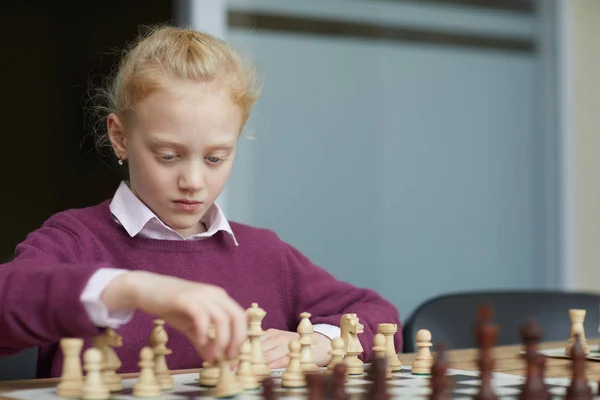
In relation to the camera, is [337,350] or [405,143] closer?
[337,350]

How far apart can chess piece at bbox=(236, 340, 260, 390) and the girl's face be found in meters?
0.42

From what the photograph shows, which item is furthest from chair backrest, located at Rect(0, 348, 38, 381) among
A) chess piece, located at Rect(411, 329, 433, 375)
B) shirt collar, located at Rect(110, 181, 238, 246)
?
chess piece, located at Rect(411, 329, 433, 375)

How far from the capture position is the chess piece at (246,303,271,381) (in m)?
1.37

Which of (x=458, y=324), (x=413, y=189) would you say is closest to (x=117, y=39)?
(x=413, y=189)

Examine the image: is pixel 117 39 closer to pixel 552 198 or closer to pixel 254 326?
pixel 552 198

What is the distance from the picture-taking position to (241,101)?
1.80 metres

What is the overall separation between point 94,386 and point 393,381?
16.2 inches

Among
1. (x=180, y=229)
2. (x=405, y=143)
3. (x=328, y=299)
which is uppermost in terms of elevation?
(x=405, y=143)

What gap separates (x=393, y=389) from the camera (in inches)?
50.6

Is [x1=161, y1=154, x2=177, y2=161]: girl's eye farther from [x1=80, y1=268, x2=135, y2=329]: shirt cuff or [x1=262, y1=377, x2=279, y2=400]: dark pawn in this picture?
[x1=262, y1=377, x2=279, y2=400]: dark pawn

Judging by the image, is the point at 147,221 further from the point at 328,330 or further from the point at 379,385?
the point at 379,385

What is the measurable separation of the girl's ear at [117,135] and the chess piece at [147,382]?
25.4 inches

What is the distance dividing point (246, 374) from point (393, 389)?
0.18 meters

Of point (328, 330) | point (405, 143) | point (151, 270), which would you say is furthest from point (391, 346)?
point (405, 143)
